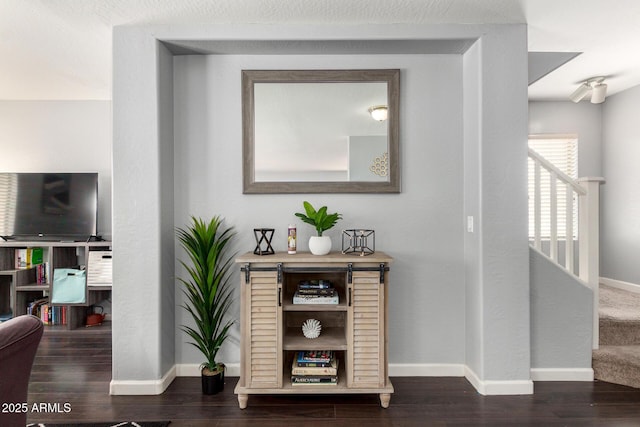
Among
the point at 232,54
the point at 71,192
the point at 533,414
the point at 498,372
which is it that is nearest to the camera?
the point at 533,414

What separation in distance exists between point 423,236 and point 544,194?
8.01 feet

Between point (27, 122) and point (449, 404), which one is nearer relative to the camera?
point (449, 404)

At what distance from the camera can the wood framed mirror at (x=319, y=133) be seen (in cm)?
265

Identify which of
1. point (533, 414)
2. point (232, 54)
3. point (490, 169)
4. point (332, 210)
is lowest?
point (533, 414)

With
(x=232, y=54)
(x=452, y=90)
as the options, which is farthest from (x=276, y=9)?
(x=452, y=90)

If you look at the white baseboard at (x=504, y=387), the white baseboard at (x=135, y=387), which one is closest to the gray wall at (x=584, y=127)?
the white baseboard at (x=504, y=387)

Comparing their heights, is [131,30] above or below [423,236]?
above

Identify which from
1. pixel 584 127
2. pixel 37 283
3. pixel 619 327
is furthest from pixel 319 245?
pixel 584 127

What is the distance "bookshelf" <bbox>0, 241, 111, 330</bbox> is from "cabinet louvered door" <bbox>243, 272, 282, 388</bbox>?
7.10ft

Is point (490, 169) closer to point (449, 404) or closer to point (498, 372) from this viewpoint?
point (498, 372)

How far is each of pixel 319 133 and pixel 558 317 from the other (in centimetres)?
213

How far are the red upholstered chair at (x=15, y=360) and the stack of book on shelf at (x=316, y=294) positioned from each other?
4.31 ft

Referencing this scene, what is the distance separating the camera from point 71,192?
3799mm

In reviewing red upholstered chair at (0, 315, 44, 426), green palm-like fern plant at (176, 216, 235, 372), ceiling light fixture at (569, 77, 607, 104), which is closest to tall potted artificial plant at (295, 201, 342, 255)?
green palm-like fern plant at (176, 216, 235, 372)
